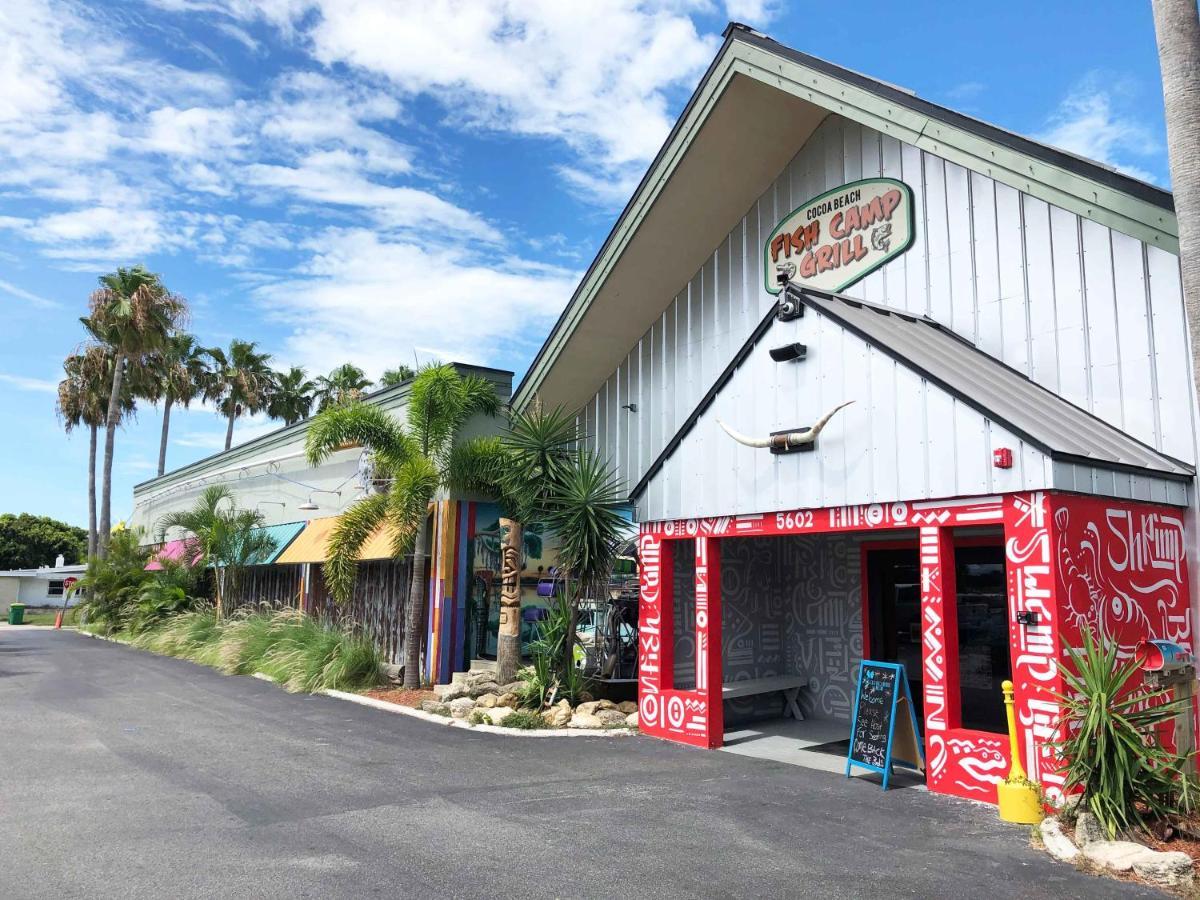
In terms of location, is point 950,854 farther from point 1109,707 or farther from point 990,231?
point 990,231

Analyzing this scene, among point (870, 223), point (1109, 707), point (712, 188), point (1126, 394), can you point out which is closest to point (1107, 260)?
point (1126, 394)

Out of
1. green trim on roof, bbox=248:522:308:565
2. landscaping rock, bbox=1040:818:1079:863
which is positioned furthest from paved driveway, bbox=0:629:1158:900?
green trim on roof, bbox=248:522:308:565

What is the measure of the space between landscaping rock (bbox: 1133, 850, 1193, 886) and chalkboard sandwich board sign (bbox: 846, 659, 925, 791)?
2585 mm

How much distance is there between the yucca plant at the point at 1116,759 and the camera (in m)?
6.48

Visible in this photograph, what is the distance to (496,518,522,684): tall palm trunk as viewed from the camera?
13406 mm

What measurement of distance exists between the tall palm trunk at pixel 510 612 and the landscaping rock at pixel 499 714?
3.83 feet

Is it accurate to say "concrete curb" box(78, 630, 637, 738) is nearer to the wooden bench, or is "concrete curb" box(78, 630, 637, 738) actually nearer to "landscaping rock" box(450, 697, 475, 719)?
"landscaping rock" box(450, 697, 475, 719)

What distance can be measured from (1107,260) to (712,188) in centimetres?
528

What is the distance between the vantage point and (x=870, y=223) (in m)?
11.3

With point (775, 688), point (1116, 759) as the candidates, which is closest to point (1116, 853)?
point (1116, 759)

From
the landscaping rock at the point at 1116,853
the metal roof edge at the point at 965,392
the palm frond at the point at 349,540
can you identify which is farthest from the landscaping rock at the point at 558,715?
the landscaping rock at the point at 1116,853

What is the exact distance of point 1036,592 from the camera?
7391 mm

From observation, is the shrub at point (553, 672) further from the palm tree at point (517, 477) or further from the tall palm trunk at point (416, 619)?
the tall palm trunk at point (416, 619)

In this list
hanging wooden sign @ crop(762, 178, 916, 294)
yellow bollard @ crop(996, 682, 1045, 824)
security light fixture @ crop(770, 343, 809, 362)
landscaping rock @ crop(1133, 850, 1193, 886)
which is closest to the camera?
landscaping rock @ crop(1133, 850, 1193, 886)
